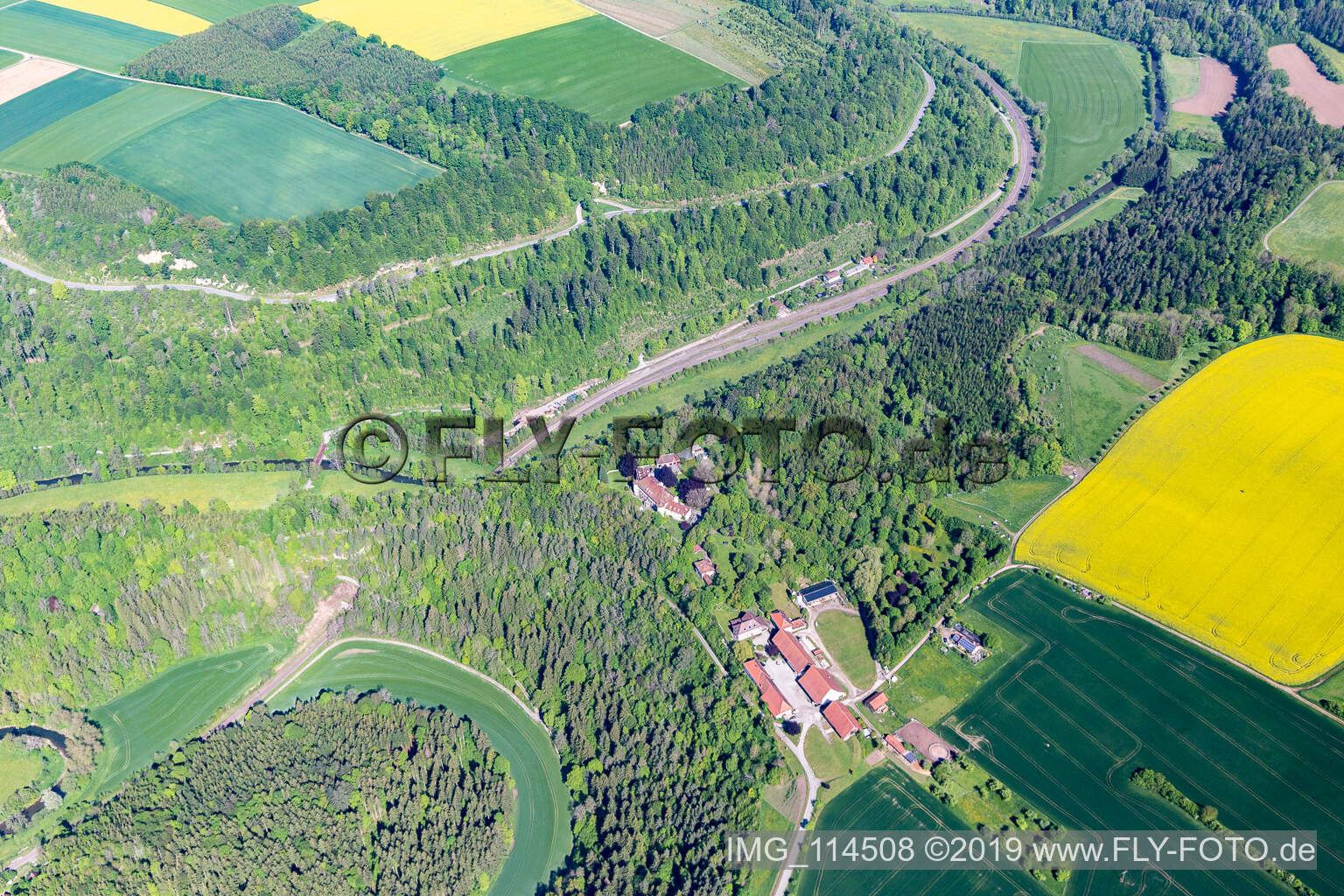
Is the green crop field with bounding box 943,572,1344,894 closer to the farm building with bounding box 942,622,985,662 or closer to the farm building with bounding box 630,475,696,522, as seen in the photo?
the farm building with bounding box 942,622,985,662

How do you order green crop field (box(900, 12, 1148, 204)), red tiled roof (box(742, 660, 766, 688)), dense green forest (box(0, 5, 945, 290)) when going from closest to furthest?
red tiled roof (box(742, 660, 766, 688)) < dense green forest (box(0, 5, 945, 290)) < green crop field (box(900, 12, 1148, 204))

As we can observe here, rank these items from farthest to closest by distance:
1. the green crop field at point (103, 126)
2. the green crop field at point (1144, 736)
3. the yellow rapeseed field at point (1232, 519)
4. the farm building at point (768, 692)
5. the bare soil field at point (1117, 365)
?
the green crop field at point (103, 126) < the bare soil field at point (1117, 365) < the yellow rapeseed field at point (1232, 519) < the farm building at point (768, 692) < the green crop field at point (1144, 736)

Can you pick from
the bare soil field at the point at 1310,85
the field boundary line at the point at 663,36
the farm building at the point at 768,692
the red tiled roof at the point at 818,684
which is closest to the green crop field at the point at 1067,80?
the bare soil field at the point at 1310,85

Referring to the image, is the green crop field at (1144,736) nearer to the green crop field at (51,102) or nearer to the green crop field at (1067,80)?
the green crop field at (1067,80)

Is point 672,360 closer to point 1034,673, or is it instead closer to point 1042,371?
point 1042,371

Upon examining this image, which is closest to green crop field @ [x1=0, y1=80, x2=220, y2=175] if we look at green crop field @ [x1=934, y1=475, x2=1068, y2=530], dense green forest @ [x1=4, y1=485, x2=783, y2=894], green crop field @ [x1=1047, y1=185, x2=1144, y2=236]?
dense green forest @ [x1=4, y1=485, x2=783, y2=894]

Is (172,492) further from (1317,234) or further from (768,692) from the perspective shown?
(1317,234)
